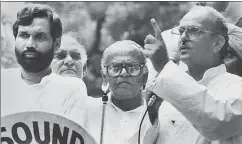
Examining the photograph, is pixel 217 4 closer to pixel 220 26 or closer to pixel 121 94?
pixel 220 26

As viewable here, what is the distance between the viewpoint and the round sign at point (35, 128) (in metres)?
4.55

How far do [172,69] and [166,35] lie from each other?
30.3 inches

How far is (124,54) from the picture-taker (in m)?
4.57

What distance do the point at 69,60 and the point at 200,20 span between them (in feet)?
3.61

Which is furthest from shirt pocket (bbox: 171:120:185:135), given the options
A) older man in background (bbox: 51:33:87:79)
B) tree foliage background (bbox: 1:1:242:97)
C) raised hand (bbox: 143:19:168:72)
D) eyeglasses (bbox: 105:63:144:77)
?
older man in background (bbox: 51:33:87:79)

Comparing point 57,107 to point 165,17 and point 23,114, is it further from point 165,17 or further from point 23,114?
point 165,17

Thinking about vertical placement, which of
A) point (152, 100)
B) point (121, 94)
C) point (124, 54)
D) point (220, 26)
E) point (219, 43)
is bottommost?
point (121, 94)

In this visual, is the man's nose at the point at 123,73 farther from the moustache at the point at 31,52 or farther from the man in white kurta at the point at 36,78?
the moustache at the point at 31,52


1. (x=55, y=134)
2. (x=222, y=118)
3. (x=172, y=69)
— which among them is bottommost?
(x=55, y=134)

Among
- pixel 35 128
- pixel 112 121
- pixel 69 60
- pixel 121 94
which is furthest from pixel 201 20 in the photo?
pixel 35 128

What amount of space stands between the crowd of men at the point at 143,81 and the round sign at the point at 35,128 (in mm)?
64

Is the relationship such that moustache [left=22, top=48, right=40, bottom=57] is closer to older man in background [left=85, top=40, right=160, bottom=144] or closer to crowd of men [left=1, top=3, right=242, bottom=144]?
crowd of men [left=1, top=3, right=242, bottom=144]

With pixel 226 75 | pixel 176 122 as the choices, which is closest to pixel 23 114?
pixel 176 122

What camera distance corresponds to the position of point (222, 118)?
3.77m
